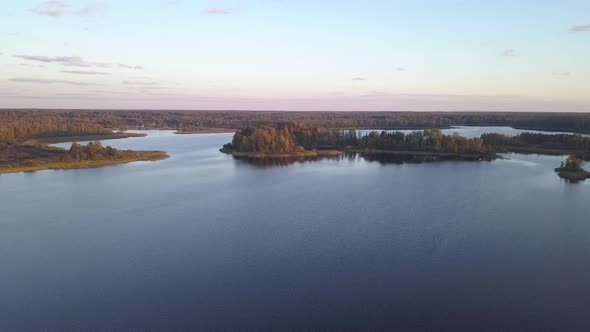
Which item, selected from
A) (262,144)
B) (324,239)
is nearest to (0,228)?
(324,239)

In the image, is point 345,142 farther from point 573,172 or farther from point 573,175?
point 573,175

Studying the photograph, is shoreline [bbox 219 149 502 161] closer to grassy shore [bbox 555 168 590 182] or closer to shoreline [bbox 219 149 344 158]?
shoreline [bbox 219 149 344 158]

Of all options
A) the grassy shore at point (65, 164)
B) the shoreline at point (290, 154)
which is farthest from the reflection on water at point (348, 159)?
the grassy shore at point (65, 164)

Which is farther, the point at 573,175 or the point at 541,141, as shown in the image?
the point at 541,141

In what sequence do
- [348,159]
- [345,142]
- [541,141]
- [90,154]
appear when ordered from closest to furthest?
[90,154]
[348,159]
[541,141]
[345,142]

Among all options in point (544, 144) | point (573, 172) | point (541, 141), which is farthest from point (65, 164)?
point (541, 141)

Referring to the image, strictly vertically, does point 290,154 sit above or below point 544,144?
below

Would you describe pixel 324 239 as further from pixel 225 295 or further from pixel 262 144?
pixel 262 144
